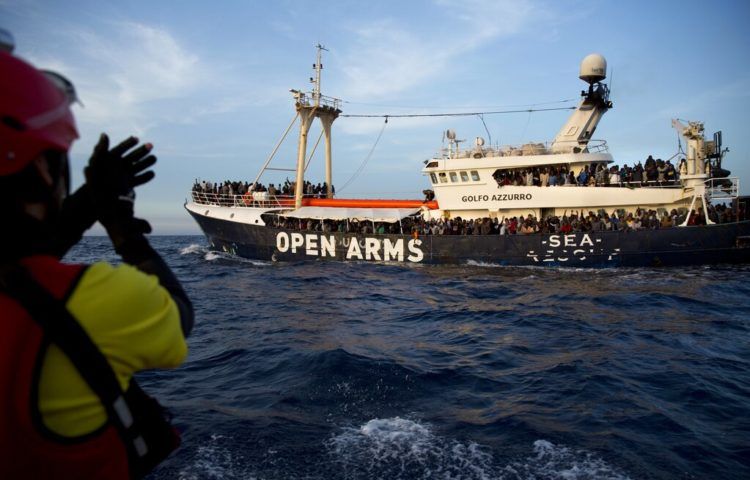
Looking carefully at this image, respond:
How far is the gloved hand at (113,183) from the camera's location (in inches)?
66.5

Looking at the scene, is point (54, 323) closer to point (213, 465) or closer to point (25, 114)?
point (25, 114)

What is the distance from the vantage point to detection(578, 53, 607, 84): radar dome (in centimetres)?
2431

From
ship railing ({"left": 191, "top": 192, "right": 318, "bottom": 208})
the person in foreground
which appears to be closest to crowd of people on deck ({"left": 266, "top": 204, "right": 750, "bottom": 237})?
ship railing ({"left": 191, "top": 192, "right": 318, "bottom": 208})

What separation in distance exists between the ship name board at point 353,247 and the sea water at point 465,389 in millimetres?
9077

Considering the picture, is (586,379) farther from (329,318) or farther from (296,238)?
(296,238)

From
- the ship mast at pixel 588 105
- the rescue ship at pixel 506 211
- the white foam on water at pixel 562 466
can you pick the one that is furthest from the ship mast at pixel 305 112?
the white foam on water at pixel 562 466

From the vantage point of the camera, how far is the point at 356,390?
6043 millimetres

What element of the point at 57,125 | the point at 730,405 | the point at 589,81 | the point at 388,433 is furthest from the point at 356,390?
the point at 589,81

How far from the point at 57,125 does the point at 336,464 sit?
3.56 metres

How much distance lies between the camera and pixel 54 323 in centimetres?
126

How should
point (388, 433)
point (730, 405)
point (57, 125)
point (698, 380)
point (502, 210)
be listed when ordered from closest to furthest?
point (57, 125) → point (388, 433) → point (730, 405) → point (698, 380) → point (502, 210)

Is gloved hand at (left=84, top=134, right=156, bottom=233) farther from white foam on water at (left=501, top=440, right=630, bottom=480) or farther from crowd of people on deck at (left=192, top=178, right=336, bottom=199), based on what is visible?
crowd of people on deck at (left=192, top=178, right=336, bottom=199)

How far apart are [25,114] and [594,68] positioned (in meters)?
27.2

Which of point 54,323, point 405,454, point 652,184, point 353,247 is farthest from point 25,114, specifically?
point 652,184
